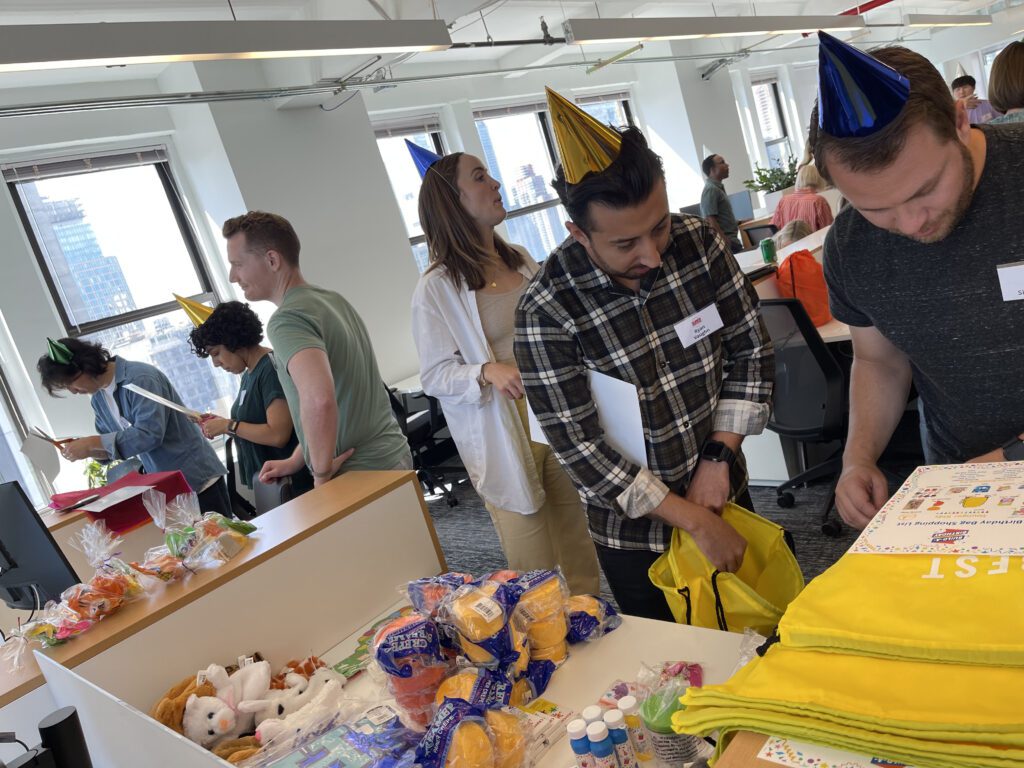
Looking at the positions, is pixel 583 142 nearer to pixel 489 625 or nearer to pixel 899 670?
pixel 489 625

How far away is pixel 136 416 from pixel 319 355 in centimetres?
163

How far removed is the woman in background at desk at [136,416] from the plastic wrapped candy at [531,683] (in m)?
2.40

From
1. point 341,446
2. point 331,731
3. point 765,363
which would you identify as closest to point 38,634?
point 331,731

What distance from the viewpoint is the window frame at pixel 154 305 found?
4737 millimetres

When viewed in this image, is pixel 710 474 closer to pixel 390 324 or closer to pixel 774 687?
pixel 774 687

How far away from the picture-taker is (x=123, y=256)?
5.18 metres

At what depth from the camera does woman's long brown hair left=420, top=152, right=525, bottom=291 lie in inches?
76.1

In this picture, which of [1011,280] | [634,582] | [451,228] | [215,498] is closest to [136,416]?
[215,498]

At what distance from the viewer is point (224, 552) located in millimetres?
1521

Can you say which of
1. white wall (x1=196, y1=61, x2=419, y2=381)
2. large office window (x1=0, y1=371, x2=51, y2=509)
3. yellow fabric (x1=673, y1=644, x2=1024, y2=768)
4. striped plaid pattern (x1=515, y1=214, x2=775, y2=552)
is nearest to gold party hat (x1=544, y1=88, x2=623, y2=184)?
striped plaid pattern (x1=515, y1=214, x2=775, y2=552)

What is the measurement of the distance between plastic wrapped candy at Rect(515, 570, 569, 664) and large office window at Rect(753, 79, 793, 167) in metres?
11.8

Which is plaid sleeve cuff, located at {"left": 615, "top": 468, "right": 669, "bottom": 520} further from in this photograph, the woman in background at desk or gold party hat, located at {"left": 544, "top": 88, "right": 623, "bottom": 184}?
the woman in background at desk

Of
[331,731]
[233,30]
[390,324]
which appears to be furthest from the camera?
[390,324]

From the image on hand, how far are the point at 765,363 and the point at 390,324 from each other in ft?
15.3
